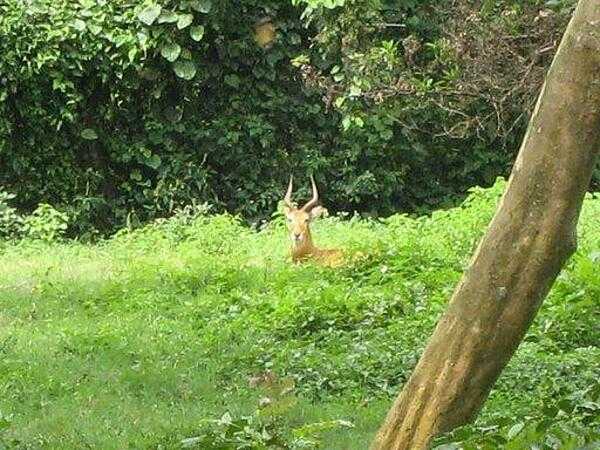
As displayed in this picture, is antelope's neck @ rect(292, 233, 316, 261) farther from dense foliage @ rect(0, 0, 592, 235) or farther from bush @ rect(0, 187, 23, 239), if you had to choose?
bush @ rect(0, 187, 23, 239)

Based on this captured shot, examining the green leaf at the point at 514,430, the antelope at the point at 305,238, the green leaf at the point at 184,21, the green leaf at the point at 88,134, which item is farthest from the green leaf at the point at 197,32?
the green leaf at the point at 514,430

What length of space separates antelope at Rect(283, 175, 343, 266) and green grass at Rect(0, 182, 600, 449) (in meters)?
0.22

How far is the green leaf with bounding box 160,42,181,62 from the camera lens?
14.8 m

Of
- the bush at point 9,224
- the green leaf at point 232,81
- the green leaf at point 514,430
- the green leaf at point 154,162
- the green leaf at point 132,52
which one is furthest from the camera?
the green leaf at point 232,81

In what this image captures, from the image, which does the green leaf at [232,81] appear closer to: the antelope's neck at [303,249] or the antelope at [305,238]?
the antelope at [305,238]

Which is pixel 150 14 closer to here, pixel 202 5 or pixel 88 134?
pixel 202 5

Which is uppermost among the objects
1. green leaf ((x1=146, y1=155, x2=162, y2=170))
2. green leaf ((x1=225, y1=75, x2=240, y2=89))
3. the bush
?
green leaf ((x1=225, y1=75, x2=240, y2=89))

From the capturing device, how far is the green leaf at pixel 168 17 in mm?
14633

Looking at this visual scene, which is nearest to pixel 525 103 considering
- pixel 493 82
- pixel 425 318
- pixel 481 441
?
pixel 493 82

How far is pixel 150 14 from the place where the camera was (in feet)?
47.8

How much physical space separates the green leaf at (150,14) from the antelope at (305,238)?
3699mm

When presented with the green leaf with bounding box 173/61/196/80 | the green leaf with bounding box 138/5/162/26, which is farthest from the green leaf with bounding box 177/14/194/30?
the green leaf with bounding box 173/61/196/80

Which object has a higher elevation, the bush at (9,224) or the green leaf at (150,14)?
the green leaf at (150,14)

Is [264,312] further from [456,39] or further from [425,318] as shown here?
[456,39]
